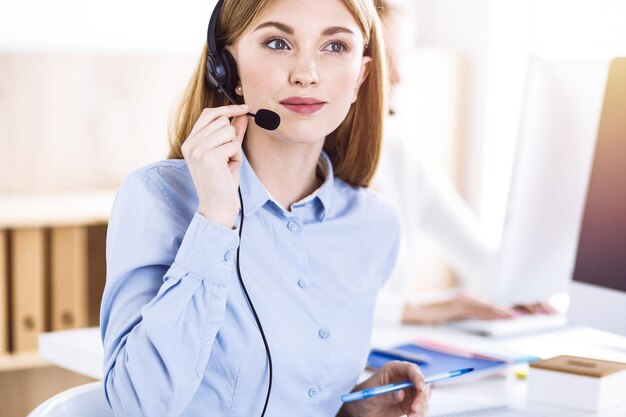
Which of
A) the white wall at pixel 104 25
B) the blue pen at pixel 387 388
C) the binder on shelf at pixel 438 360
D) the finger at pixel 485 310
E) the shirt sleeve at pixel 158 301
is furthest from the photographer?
the white wall at pixel 104 25

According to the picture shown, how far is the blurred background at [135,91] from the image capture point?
3006 millimetres

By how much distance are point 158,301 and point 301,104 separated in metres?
0.37

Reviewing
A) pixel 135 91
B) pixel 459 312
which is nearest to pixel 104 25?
pixel 135 91

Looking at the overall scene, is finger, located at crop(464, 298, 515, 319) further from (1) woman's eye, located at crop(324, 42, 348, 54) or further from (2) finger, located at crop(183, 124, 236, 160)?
(2) finger, located at crop(183, 124, 236, 160)

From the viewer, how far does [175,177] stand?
1.35 meters

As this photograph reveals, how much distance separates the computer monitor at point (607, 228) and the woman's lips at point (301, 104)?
0.51 metres

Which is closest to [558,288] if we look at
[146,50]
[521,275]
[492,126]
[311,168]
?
[521,275]

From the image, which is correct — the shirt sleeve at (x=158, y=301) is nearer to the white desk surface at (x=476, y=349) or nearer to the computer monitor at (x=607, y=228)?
the white desk surface at (x=476, y=349)

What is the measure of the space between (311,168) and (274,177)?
83 mm

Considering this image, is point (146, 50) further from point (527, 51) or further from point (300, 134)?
point (300, 134)

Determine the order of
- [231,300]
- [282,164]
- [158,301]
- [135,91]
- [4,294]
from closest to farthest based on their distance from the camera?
[158,301], [231,300], [282,164], [4,294], [135,91]

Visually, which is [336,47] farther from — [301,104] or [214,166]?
[214,166]

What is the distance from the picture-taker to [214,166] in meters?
1.24

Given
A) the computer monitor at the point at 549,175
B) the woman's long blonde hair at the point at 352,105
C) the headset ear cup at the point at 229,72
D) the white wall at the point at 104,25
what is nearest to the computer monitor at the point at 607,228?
the computer monitor at the point at 549,175
